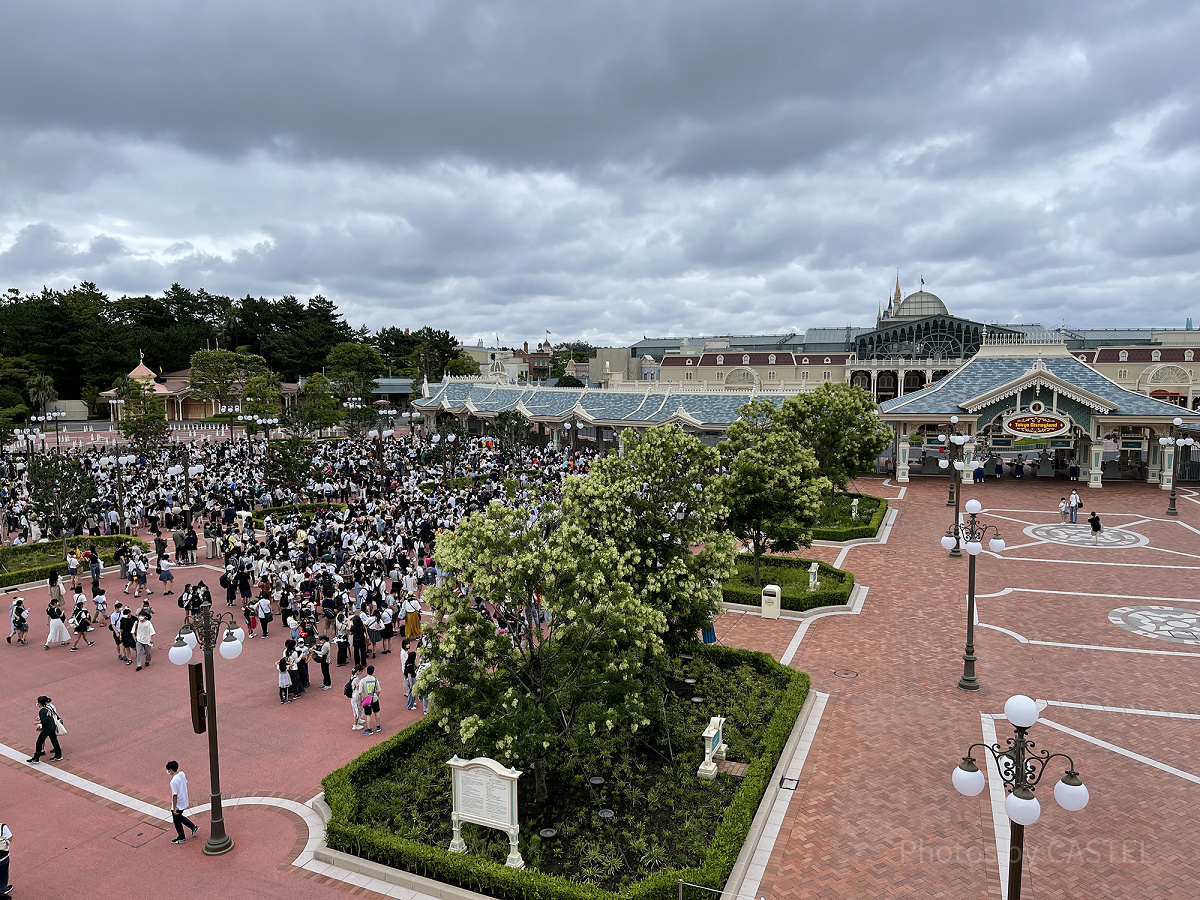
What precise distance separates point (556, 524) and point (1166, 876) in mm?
10074

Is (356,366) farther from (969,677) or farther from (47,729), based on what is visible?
(969,677)

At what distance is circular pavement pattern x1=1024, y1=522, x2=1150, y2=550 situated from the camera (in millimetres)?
28641

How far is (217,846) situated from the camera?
35.3ft

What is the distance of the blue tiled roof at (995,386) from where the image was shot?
42.0 m

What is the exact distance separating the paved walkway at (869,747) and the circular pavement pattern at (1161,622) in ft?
0.28

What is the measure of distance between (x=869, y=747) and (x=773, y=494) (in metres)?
8.96

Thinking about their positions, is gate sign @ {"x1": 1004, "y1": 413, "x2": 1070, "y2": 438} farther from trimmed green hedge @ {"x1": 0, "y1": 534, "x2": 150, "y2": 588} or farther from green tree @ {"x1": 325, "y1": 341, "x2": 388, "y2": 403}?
green tree @ {"x1": 325, "y1": 341, "x2": 388, "y2": 403}

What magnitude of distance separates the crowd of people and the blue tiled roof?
20.7 metres

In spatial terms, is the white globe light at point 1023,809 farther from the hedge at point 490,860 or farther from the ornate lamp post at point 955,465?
the ornate lamp post at point 955,465

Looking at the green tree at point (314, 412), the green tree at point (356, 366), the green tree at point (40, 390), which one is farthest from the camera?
the green tree at point (356, 366)

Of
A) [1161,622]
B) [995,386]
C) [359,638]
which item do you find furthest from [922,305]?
[359,638]

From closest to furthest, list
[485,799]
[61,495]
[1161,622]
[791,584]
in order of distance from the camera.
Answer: [485,799]
[1161,622]
[791,584]
[61,495]

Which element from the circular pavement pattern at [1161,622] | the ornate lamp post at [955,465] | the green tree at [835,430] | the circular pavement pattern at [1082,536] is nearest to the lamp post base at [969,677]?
the ornate lamp post at [955,465]

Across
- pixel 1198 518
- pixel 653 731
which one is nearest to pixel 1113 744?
pixel 653 731
